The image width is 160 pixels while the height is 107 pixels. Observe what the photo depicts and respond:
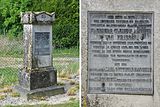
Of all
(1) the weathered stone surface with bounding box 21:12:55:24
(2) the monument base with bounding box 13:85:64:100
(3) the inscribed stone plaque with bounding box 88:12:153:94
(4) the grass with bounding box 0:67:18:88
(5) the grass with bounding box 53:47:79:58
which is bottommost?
(2) the monument base with bounding box 13:85:64:100

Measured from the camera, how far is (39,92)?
1049 centimetres

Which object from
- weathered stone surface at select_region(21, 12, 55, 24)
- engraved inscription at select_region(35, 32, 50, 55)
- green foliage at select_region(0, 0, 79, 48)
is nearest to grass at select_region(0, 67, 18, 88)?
engraved inscription at select_region(35, 32, 50, 55)

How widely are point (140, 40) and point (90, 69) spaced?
2.49ft

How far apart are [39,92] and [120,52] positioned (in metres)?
5.75

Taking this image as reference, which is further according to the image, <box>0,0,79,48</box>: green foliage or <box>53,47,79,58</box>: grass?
<box>0,0,79,48</box>: green foliage

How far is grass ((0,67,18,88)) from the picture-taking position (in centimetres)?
1249

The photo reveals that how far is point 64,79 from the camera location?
506 inches

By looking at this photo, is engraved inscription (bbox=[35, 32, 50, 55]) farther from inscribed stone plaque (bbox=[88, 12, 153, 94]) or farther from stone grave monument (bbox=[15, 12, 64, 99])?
inscribed stone plaque (bbox=[88, 12, 153, 94])

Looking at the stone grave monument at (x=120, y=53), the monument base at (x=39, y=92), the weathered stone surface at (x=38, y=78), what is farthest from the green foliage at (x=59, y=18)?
the stone grave monument at (x=120, y=53)

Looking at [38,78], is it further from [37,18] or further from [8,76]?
[8,76]

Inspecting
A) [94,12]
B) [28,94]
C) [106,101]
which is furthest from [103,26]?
[28,94]

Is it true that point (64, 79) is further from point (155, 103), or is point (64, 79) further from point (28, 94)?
point (155, 103)

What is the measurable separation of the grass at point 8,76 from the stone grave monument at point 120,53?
24.7 ft

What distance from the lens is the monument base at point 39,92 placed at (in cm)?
1038
